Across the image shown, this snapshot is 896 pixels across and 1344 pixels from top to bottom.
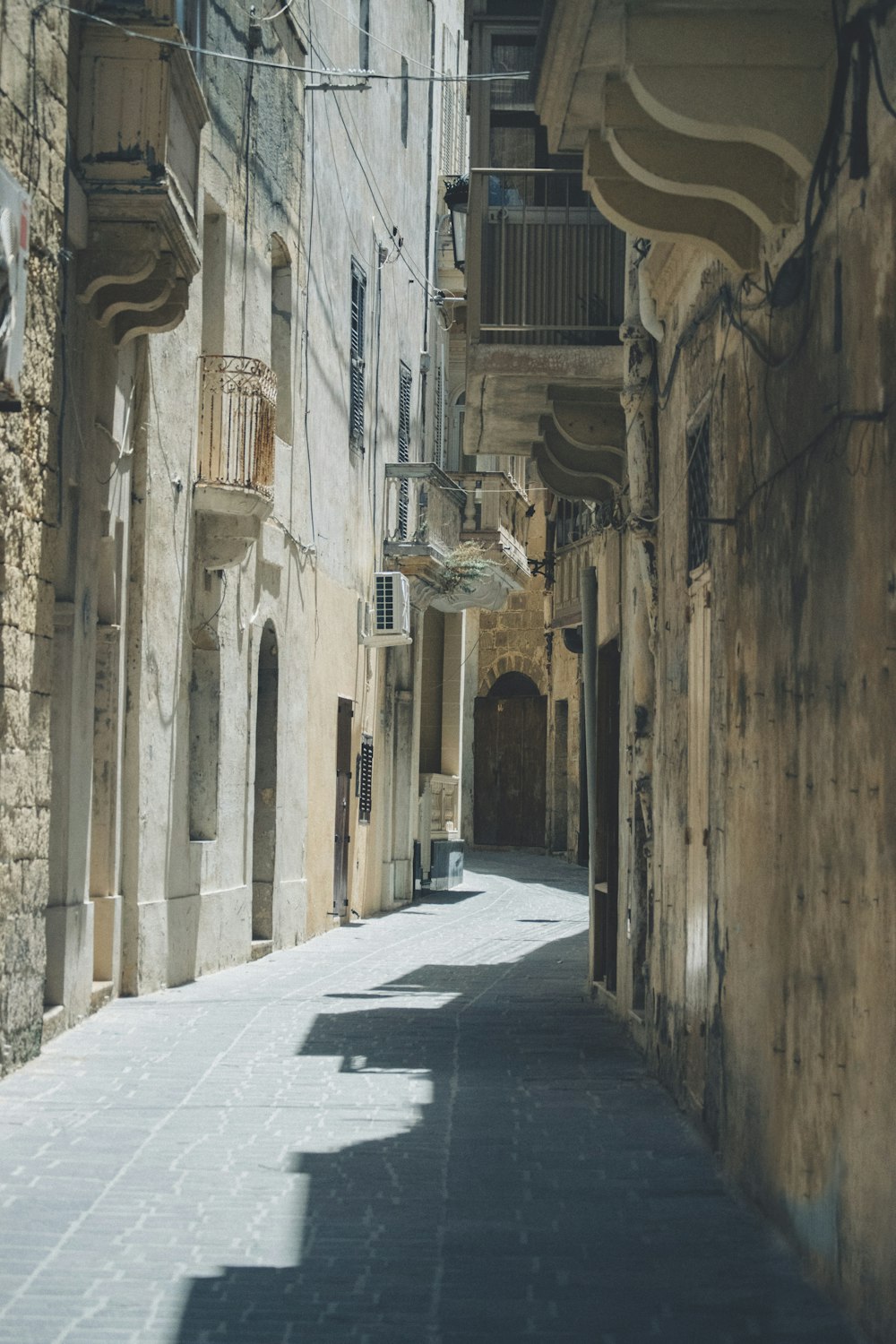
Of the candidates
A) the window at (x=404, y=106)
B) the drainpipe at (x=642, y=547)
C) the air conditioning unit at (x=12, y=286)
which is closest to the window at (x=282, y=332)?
the drainpipe at (x=642, y=547)

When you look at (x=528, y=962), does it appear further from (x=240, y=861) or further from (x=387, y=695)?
(x=387, y=695)

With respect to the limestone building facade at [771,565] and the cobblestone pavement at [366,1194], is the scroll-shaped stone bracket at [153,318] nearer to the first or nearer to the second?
the limestone building facade at [771,565]

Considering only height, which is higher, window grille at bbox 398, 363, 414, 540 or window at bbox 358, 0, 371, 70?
window at bbox 358, 0, 371, 70

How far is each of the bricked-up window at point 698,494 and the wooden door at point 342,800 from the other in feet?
40.4

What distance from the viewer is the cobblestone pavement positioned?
494 cm

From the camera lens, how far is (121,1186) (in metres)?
6.47

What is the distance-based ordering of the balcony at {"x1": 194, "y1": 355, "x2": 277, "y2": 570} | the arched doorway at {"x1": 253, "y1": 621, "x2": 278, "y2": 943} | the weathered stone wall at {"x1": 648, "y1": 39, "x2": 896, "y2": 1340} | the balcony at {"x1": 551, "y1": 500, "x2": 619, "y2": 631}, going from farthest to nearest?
1. the balcony at {"x1": 551, "y1": 500, "x2": 619, "y2": 631}
2. the arched doorway at {"x1": 253, "y1": 621, "x2": 278, "y2": 943}
3. the balcony at {"x1": 194, "y1": 355, "x2": 277, "y2": 570}
4. the weathered stone wall at {"x1": 648, "y1": 39, "x2": 896, "y2": 1340}

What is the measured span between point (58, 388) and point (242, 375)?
516 cm

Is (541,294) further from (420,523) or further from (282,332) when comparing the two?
(420,523)

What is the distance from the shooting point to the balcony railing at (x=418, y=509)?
24109 millimetres

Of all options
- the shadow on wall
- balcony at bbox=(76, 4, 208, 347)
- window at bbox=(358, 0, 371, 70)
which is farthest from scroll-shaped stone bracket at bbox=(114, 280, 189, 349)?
window at bbox=(358, 0, 371, 70)

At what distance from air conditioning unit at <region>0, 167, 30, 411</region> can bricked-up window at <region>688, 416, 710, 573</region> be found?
3.25m

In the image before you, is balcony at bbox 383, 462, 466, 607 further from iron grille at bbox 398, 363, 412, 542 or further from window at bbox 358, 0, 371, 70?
window at bbox 358, 0, 371, 70

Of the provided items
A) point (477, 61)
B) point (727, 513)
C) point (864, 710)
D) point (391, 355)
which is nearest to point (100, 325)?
point (477, 61)
